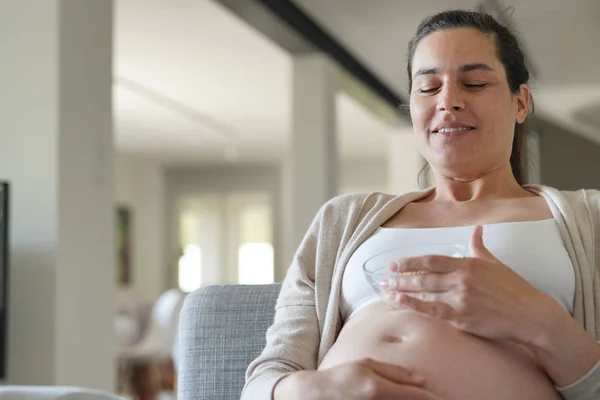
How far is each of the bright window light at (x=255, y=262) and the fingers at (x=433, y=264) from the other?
1004 centimetres

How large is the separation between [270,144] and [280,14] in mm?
5144

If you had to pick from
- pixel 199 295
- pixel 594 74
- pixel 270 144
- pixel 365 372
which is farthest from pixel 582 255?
pixel 270 144

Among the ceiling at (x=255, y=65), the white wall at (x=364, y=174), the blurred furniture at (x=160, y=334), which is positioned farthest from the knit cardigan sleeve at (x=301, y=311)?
the white wall at (x=364, y=174)

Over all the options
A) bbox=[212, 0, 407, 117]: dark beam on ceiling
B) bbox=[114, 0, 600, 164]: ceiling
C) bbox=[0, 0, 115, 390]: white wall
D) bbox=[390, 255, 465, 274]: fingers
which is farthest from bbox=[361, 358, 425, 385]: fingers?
bbox=[212, 0, 407, 117]: dark beam on ceiling

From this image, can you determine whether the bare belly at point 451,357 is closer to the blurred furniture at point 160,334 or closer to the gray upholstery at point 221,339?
the gray upholstery at point 221,339

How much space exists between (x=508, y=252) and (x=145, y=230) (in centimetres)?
975

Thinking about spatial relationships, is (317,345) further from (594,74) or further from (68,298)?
(594,74)

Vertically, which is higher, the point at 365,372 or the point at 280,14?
the point at 280,14

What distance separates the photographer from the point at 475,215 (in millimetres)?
1299

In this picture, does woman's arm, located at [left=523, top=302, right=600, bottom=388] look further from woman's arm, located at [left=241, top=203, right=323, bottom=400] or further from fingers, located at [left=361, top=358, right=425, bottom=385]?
woman's arm, located at [left=241, top=203, right=323, bottom=400]

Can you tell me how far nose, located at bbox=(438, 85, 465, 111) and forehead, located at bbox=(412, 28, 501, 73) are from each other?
0.04m

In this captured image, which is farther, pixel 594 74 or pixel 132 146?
pixel 132 146

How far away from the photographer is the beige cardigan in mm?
1163

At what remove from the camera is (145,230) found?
10688mm
